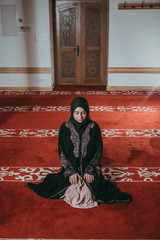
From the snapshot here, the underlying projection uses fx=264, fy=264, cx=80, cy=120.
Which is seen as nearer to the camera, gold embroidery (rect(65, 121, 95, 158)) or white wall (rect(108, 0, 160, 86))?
gold embroidery (rect(65, 121, 95, 158))

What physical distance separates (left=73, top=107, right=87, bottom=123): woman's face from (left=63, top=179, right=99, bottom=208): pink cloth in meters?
0.51

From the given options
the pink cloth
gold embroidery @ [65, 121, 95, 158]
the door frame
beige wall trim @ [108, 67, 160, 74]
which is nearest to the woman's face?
gold embroidery @ [65, 121, 95, 158]

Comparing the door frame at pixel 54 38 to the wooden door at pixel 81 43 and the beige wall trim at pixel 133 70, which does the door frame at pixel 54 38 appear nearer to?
the wooden door at pixel 81 43

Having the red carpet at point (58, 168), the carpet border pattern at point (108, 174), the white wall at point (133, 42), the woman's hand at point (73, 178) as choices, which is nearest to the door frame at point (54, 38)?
the white wall at point (133, 42)

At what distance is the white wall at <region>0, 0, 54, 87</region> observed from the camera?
644 cm

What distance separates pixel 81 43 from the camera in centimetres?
723

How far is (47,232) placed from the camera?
1851mm

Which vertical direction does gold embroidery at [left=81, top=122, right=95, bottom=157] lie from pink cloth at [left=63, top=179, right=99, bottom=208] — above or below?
above

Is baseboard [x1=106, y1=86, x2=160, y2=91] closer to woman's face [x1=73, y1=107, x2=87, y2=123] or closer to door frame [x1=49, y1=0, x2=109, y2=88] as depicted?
door frame [x1=49, y1=0, x2=109, y2=88]

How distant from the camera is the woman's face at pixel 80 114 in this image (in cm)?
210

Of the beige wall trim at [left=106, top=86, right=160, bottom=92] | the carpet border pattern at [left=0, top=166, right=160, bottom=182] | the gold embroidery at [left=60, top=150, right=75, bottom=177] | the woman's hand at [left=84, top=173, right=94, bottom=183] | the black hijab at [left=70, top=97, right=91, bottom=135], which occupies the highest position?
the black hijab at [left=70, top=97, right=91, bottom=135]

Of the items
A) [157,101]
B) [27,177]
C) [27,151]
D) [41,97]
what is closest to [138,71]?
[157,101]

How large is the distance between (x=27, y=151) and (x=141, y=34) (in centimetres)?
466

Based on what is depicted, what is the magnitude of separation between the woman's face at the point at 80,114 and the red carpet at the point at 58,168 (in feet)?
2.34
